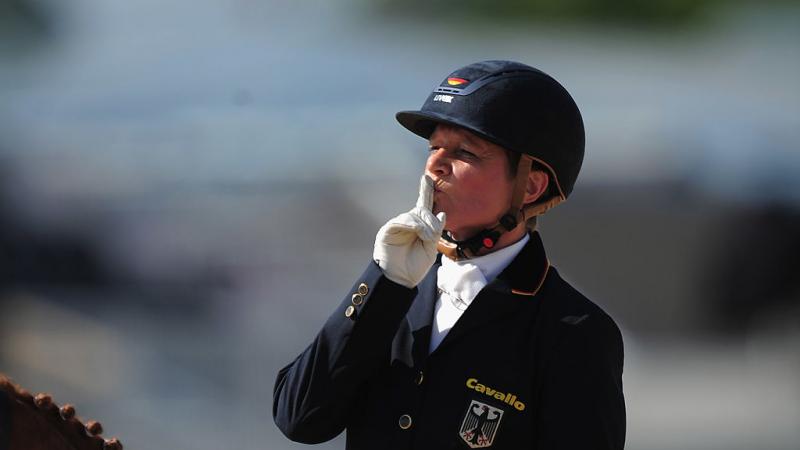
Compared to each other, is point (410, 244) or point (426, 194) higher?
point (426, 194)

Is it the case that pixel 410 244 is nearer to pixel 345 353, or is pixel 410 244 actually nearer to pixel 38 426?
pixel 345 353

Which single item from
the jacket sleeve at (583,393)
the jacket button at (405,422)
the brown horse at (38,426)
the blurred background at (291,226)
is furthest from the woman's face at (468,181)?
the blurred background at (291,226)

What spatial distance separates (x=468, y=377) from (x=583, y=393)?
0.75 ft

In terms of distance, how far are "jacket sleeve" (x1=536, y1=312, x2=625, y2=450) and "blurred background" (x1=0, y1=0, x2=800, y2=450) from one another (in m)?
5.07

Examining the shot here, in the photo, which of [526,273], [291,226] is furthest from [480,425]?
[291,226]

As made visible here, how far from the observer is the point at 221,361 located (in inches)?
341

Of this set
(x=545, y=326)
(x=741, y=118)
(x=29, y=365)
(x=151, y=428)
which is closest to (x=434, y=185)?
(x=545, y=326)

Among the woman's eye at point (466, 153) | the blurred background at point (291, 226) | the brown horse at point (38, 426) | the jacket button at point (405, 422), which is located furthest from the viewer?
the blurred background at point (291, 226)

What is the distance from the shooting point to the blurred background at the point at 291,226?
8711 mm

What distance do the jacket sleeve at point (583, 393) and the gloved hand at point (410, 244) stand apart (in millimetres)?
294

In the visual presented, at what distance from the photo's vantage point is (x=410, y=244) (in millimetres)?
2225

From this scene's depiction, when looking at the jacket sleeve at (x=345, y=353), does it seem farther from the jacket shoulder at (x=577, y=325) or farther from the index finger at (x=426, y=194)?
the jacket shoulder at (x=577, y=325)

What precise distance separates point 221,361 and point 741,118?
5623mm

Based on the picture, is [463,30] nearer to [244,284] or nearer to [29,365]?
[244,284]
